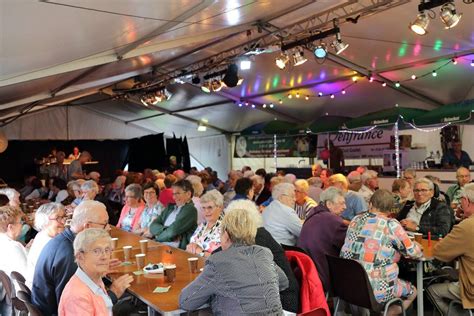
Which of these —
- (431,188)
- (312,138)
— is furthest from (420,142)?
(431,188)

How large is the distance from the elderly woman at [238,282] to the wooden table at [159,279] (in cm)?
23

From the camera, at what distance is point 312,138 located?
13734mm

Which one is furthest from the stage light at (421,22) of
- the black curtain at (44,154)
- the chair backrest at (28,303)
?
the black curtain at (44,154)

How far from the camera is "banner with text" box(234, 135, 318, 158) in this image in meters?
13.8

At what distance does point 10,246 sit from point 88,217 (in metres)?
0.82

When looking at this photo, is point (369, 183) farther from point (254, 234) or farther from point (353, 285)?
point (254, 234)

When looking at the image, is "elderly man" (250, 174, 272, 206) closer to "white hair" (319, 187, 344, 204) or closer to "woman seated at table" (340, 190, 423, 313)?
"white hair" (319, 187, 344, 204)

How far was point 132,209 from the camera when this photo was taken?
6.31 metres

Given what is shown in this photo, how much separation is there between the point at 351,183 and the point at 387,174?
419 cm

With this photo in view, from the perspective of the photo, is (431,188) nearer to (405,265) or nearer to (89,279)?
(405,265)

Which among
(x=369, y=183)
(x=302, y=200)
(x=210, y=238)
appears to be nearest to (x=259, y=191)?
(x=302, y=200)

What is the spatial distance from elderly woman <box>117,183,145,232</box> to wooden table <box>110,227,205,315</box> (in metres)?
1.15

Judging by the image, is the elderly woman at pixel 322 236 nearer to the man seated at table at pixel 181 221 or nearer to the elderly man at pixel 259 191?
the man seated at table at pixel 181 221

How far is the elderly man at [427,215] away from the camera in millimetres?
4664
